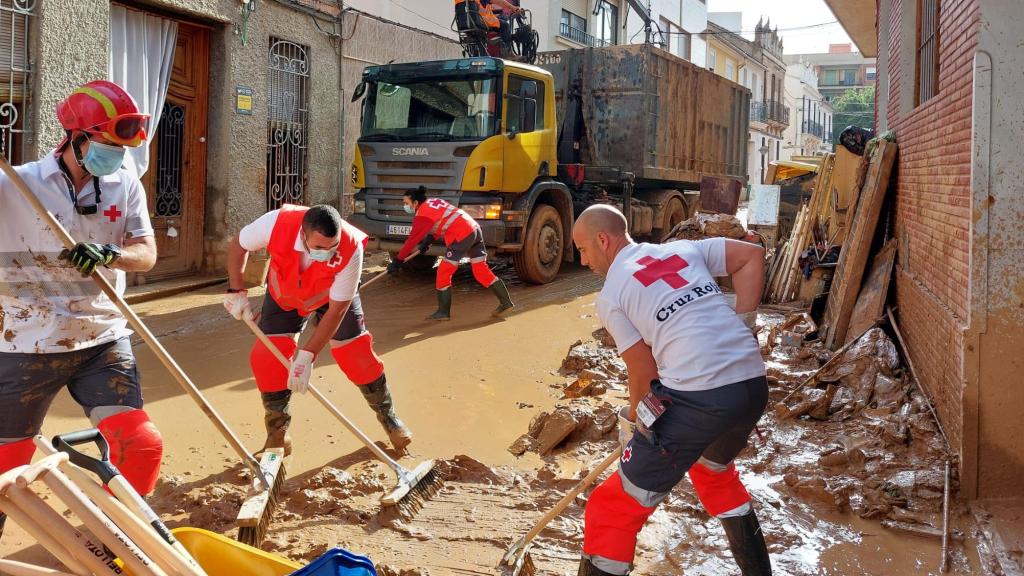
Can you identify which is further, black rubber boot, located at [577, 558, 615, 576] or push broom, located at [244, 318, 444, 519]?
push broom, located at [244, 318, 444, 519]

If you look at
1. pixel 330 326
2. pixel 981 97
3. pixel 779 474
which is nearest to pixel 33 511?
pixel 330 326

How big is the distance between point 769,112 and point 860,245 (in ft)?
126

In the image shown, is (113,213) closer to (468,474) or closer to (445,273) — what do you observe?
(468,474)

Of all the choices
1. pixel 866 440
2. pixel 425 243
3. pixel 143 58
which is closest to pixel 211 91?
pixel 143 58

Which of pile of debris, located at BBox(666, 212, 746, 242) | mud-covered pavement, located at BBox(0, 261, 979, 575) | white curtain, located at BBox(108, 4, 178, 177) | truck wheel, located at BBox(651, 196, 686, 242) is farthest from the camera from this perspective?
truck wheel, located at BBox(651, 196, 686, 242)

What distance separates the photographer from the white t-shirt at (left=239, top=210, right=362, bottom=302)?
164 inches

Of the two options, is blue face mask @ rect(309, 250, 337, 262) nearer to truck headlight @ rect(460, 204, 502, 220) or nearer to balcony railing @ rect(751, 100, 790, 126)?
truck headlight @ rect(460, 204, 502, 220)

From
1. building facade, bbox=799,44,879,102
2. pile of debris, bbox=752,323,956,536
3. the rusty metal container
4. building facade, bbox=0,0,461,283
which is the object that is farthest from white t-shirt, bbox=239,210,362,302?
building facade, bbox=799,44,879,102

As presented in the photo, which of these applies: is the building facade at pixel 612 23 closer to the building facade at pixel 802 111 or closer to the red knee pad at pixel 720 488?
the red knee pad at pixel 720 488

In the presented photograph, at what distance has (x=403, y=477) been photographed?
169 inches

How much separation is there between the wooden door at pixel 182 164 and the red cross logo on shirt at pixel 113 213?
A: 726 cm

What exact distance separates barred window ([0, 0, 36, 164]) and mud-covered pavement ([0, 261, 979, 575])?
7.47ft

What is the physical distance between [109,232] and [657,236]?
40.6ft

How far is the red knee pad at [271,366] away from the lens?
4.55 meters
